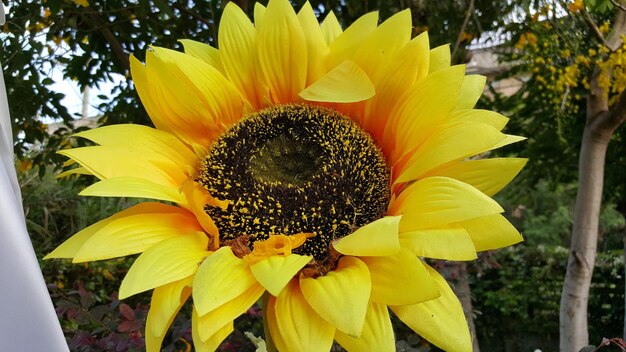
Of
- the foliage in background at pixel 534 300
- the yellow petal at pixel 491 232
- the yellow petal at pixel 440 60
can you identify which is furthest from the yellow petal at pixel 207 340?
the foliage in background at pixel 534 300

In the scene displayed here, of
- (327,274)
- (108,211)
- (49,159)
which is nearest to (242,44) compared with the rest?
(327,274)

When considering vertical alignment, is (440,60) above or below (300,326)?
above

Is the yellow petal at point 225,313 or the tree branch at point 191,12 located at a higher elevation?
the tree branch at point 191,12

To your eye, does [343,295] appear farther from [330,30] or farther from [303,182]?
[330,30]

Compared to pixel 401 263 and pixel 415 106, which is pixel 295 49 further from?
pixel 401 263

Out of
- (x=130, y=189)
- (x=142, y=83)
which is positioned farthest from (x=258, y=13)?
(x=130, y=189)

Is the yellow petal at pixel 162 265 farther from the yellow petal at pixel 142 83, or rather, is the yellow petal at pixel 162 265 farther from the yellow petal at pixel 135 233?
the yellow petal at pixel 142 83

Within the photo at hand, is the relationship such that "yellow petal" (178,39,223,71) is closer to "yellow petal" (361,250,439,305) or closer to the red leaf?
"yellow petal" (361,250,439,305)
